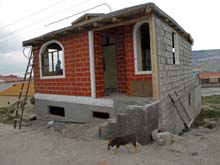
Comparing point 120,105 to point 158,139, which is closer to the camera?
point 158,139

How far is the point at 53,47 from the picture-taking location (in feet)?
39.7

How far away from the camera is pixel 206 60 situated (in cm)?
6538

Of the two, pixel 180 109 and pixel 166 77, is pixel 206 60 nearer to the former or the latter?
pixel 180 109

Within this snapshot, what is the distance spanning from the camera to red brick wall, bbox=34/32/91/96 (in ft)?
30.5

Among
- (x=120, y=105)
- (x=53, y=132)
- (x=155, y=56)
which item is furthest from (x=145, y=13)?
(x=53, y=132)

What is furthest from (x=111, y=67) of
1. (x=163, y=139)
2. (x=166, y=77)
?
(x=163, y=139)

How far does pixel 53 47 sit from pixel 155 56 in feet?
21.4

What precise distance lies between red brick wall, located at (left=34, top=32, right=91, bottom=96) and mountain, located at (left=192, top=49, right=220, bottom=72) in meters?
55.1

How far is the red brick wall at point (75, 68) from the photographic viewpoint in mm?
9281

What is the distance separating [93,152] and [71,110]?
423 centimetres

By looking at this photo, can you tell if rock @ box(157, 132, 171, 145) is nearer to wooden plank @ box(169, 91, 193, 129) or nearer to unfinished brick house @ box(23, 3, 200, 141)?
unfinished brick house @ box(23, 3, 200, 141)

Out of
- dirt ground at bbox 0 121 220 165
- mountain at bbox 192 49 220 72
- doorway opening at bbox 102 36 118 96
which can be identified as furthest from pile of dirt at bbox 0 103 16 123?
mountain at bbox 192 49 220 72

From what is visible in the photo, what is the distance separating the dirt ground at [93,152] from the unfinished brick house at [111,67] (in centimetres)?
101

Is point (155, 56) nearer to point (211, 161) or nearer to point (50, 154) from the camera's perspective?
point (211, 161)
